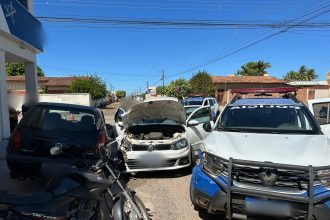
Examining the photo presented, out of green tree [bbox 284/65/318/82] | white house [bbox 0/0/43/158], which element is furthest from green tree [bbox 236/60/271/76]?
white house [bbox 0/0/43/158]

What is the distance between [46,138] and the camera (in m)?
5.26

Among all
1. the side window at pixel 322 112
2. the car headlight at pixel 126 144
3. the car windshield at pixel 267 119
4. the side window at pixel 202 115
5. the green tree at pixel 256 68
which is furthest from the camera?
the green tree at pixel 256 68

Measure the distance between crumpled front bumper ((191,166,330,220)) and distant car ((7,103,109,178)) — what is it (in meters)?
2.10

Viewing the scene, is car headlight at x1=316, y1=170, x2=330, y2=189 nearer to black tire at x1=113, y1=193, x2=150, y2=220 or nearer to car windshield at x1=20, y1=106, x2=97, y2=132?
black tire at x1=113, y1=193, x2=150, y2=220

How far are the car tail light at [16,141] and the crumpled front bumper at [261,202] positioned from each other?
318cm

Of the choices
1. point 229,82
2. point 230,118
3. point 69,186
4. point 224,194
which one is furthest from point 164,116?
point 229,82

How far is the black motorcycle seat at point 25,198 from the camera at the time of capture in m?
2.53

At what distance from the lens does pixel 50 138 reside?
526cm

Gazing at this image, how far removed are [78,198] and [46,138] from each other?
8.51ft

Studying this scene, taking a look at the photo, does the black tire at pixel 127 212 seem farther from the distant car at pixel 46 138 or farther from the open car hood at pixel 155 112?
the open car hood at pixel 155 112

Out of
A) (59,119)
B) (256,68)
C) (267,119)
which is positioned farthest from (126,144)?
(256,68)

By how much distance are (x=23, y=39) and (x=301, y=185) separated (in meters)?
10.2

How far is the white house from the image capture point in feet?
30.6

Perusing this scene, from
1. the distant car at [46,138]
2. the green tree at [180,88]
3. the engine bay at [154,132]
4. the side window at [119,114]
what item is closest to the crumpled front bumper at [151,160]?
the engine bay at [154,132]
